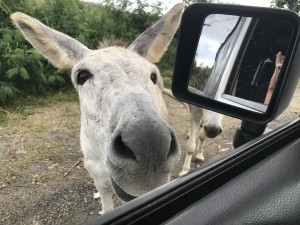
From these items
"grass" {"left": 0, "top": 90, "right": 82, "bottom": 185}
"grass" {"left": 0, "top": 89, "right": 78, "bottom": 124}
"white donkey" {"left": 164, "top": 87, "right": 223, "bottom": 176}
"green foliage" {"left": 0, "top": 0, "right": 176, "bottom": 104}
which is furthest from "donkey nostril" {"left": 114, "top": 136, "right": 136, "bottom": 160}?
"grass" {"left": 0, "top": 89, "right": 78, "bottom": 124}

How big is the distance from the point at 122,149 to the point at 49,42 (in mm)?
1877

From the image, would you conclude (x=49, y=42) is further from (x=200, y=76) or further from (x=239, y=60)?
(x=239, y=60)

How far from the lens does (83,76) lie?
9.09 ft

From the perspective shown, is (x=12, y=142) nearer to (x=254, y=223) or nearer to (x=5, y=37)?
(x=5, y=37)

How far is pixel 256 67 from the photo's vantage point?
197 cm

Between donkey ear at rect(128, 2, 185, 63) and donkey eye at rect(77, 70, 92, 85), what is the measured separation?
0.86 meters

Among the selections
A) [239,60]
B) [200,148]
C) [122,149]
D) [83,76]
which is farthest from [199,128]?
[122,149]

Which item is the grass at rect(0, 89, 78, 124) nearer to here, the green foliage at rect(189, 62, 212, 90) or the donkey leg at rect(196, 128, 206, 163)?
the donkey leg at rect(196, 128, 206, 163)

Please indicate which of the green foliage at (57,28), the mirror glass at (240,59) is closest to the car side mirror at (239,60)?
the mirror glass at (240,59)

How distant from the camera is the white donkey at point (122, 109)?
1.69 metres

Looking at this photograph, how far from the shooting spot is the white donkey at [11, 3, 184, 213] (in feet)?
5.54

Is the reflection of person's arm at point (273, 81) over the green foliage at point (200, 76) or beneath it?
over

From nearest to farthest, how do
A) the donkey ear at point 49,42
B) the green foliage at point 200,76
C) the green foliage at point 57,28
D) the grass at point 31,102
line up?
the green foliage at point 200,76, the donkey ear at point 49,42, the grass at point 31,102, the green foliage at point 57,28

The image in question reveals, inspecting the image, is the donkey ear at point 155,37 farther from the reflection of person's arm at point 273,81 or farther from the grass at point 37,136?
the grass at point 37,136
